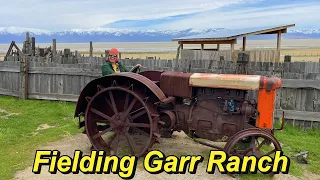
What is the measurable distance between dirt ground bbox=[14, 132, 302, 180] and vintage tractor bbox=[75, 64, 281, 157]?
384 millimetres

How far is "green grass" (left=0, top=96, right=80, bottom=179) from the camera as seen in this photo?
548 centimetres

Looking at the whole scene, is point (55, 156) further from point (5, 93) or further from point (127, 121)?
point (5, 93)

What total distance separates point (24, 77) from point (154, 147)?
5927mm

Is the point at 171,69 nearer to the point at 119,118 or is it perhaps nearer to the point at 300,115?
the point at 300,115

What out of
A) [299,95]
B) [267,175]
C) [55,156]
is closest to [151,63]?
[299,95]

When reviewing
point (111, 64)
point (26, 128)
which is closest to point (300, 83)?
point (111, 64)

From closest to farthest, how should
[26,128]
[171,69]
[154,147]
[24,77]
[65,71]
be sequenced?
[154,147], [26,128], [171,69], [65,71], [24,77]

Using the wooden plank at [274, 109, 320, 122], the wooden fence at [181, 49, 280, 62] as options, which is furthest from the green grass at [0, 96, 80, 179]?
the wooden fence at [181, 49, 280, 62]

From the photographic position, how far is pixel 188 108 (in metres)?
5.39

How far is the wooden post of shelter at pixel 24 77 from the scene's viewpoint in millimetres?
10164

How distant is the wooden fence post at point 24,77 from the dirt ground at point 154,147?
4.32 meters

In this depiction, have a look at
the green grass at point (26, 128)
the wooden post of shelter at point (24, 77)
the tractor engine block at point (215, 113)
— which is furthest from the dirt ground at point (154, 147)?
the wooden post of shelter at point (24, 77)

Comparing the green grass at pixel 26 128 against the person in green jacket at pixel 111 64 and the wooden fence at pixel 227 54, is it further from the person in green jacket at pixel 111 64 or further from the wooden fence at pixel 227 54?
the wooden fence at pixel 227 54

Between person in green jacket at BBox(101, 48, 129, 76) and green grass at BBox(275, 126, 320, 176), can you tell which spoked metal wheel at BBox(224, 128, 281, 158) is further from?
person in green jacket at BBox(101, 48, 129, 76)
